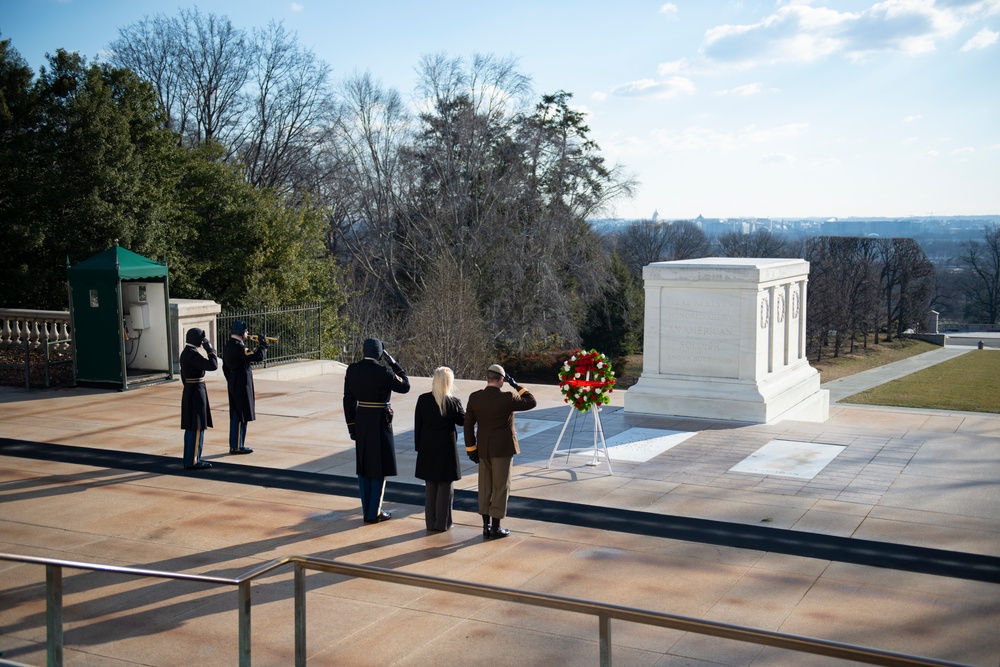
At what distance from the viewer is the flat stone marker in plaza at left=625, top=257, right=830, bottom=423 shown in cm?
1498

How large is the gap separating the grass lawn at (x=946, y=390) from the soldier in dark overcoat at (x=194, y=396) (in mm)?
24388

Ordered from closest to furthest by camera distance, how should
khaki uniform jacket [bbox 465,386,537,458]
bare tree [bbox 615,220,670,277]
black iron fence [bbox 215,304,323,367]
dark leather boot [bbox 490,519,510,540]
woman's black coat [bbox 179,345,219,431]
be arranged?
1. khaki uniform jacket [bbox 465,386,537,458]
2. dark leather boot [bbox 490,519,510,540]
3. woman's black coat [bbox 179,345,219,431]
4. black iron fence [bbox 215,304,323,367]
5. bare tree [bbox 615,220,670,277]

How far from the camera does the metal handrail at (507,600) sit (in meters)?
3.52

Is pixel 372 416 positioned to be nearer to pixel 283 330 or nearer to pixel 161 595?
pixel 161 595

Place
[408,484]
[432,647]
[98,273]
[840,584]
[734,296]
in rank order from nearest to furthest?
[432,647] < [840,584] < [408,484] < [734,296] < [98,273]

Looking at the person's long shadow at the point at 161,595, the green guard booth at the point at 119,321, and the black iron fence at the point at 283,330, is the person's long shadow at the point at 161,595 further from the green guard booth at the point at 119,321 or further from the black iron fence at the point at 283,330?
the black iron fence at the point at 283,330

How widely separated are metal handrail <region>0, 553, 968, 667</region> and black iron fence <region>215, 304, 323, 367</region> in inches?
623

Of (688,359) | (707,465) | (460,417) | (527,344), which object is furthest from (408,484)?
(527,344)

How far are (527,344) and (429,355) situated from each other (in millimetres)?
8212

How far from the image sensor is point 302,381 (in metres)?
19.7

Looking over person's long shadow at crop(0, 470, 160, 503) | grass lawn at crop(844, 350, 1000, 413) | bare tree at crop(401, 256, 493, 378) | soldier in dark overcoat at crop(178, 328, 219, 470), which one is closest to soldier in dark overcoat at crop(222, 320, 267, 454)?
soldier in dark overcoat at crop(178, 328, 219, 470)

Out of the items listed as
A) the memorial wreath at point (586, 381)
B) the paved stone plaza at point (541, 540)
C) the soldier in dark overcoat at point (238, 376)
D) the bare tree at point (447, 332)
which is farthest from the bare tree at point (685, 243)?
the soldier in dark overcoat at point (238, 376)

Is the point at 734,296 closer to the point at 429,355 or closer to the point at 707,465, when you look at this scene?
the point at 707,465

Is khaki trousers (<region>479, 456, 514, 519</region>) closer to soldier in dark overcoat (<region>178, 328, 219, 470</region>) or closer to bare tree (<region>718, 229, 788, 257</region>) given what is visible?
soldier in dark overcoat (<region>178, 328, 219, 470</region>)
